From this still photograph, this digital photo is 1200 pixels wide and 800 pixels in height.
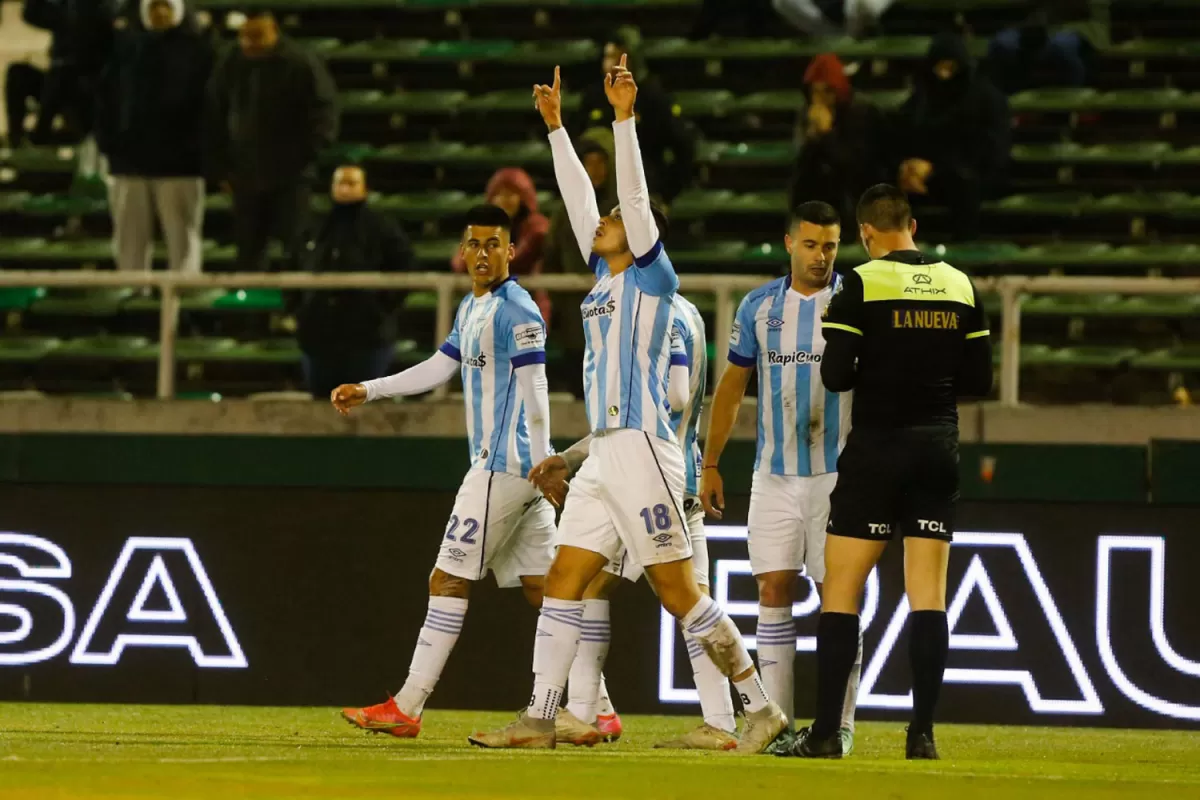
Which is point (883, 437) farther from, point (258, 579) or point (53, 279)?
point (53, 279)

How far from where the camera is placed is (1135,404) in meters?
11.1

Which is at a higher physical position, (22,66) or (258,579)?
A: (22,66)

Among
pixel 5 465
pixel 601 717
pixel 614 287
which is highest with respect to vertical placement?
pixel 614 287

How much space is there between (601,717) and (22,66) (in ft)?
31.1

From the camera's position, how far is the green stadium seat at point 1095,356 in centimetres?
1269

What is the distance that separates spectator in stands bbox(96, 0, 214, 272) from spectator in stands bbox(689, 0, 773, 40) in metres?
3.88

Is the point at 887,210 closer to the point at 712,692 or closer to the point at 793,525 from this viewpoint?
the point at 793,525

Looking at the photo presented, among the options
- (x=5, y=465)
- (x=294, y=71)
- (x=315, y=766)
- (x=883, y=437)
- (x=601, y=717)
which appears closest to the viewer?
(x=315, y=766)

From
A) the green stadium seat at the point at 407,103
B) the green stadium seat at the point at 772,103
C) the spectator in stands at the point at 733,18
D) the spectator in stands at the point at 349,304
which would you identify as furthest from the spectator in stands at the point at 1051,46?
the spectator in stands at the point at 349,304

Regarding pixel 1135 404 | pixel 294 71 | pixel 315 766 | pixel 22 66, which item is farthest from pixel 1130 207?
pixel 315 766

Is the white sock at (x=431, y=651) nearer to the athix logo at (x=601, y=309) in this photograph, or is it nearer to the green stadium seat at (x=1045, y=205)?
the athix logo at (x=601, y=309)

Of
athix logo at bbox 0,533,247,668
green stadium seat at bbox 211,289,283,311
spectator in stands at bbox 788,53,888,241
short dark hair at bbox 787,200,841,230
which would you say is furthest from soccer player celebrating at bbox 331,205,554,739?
spectator in stands at bbox 788,53,888,241

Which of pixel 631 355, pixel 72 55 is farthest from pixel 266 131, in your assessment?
pixel 631 355

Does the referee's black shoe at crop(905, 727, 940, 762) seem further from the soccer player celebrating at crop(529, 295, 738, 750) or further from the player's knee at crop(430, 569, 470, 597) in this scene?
the player's knee at crop(430, 569, 470, 597)
